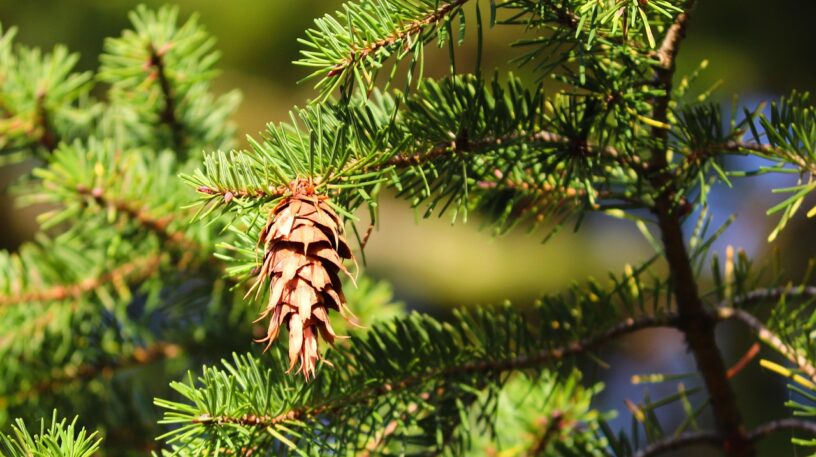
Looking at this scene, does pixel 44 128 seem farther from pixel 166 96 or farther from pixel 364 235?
pixel 364 235

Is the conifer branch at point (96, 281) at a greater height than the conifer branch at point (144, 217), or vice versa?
the conifer branch at point (144, 217)

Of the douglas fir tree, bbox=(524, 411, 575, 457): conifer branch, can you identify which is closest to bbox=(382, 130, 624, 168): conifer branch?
the douglas fir tree

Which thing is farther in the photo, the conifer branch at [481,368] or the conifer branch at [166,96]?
the conifer branch at [166,96]

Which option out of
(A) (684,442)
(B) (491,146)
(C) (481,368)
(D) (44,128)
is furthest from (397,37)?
(D) (44,128)

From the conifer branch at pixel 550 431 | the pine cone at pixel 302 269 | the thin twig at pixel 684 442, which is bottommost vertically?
the thin twig at pixel 684 442

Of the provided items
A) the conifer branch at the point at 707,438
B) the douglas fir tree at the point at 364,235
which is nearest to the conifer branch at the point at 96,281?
the douglas fir tree at the point at 364,235

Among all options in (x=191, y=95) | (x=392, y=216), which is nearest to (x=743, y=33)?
(x=392, y=216)

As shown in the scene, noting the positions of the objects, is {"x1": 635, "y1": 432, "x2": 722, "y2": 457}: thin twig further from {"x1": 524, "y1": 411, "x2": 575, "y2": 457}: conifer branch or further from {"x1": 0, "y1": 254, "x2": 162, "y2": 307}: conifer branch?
{"x1": 0, "y1": 254, "x2": 162, "y2": 307}: conifer branch

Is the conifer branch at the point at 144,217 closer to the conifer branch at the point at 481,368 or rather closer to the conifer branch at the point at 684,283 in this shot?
the conifer branch at the point at 481,368
